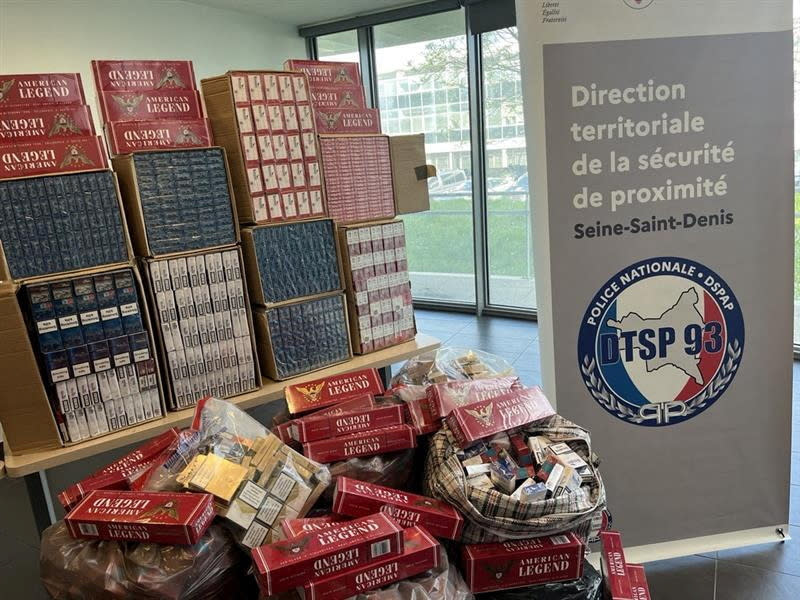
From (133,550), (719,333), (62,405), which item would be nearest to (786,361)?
(719,333)

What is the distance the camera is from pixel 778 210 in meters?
1.78

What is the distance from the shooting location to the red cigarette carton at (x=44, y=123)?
155cm

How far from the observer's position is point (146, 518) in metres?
1.10

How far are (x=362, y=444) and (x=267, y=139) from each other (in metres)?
1.04

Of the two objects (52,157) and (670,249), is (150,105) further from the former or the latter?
(670,249)

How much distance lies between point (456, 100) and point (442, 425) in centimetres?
428

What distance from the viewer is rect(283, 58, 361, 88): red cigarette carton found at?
2.05 meters

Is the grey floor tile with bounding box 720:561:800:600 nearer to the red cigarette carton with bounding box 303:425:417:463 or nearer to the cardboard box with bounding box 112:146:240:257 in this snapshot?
the red cigarette carton with bounding box 303:425:417:463

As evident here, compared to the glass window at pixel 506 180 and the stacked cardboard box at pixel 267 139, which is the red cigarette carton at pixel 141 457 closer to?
the stacked cardboard box at pixel 267 139

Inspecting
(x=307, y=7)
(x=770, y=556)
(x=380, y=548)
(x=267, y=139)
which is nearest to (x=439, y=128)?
(x=307, y=7)

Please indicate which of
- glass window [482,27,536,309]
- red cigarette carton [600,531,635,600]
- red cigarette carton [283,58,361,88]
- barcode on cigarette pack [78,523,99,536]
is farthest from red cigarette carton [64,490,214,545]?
glass window [482,27,536,309]

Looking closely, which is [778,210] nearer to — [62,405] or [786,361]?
[786,361]

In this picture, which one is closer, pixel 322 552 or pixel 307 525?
pixel 322 552

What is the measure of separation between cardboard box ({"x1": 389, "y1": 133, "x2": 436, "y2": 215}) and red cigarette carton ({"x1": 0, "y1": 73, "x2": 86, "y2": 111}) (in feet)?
3.40
